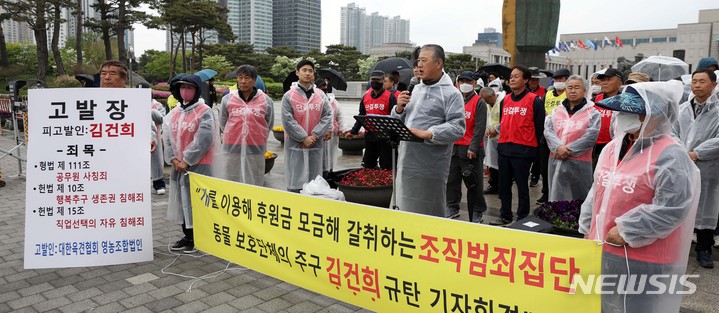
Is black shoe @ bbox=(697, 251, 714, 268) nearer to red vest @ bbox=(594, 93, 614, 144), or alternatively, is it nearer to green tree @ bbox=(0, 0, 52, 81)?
red vest @ bbox=(594, 93, 614, 144)

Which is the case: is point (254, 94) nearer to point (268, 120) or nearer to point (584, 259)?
point (268, 120)

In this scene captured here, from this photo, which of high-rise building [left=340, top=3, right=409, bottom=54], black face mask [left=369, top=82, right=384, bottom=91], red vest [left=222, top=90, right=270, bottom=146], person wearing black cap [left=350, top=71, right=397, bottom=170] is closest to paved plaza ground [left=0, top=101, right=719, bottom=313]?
red vest [left=222, top=90, right=270, bottom=146]

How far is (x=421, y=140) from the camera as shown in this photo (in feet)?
14.6

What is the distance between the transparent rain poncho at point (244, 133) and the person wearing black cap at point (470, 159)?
2.36 meters

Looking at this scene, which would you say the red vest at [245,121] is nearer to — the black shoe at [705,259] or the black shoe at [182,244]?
the black shoe at [182,244]

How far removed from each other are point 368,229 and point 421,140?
1380mm

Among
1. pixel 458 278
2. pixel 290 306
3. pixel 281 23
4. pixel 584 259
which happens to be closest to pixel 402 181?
pixel 290 306

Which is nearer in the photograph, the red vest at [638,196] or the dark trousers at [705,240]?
the red vest at [638,196]

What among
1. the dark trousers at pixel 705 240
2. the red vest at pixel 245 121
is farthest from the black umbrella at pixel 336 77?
the dark trousers at pixel 705 240

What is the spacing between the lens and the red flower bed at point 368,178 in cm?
649

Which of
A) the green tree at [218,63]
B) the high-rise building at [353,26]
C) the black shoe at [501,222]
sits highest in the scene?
the high-rise building at [353,26]

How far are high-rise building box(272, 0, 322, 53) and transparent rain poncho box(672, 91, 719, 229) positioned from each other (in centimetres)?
8478

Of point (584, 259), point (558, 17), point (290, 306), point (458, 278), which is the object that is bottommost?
point (290, 306)

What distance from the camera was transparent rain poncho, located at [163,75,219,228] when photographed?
5.03 metres
